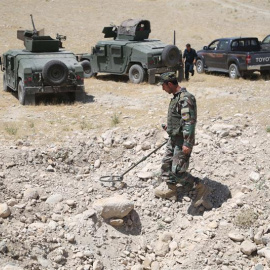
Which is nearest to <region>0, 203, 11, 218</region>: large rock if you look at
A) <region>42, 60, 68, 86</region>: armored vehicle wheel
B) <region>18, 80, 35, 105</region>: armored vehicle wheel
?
<region>42, 60, 68, 86</region>: armored vehicle wheel

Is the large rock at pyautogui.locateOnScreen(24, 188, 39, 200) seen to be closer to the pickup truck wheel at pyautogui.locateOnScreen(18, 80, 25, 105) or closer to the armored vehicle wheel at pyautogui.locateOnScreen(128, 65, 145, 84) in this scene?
the pickup truck wheel at pyautogui.locateOnScreen(18, 80, 25, 105)

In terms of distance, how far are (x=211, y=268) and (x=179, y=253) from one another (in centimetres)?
49

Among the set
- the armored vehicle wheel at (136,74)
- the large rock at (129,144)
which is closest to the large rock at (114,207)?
the large rock at (129,144)

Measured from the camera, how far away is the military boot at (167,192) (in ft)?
23.2

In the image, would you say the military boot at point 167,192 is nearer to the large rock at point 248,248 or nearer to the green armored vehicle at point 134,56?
the large rock at point 248,248

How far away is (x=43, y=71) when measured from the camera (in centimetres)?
1214

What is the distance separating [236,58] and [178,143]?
1010cm

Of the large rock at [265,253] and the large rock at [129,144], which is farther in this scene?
the large rock at [129,144]

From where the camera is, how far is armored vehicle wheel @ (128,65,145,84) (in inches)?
615

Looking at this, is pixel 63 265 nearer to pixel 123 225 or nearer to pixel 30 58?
pixel 123 225

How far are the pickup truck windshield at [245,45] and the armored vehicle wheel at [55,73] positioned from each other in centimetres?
690

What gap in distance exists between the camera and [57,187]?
7336mm

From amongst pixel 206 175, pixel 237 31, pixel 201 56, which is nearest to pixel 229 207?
pixel 206 175

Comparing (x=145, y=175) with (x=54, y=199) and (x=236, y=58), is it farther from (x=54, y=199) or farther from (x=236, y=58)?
(x=236, y=58)
